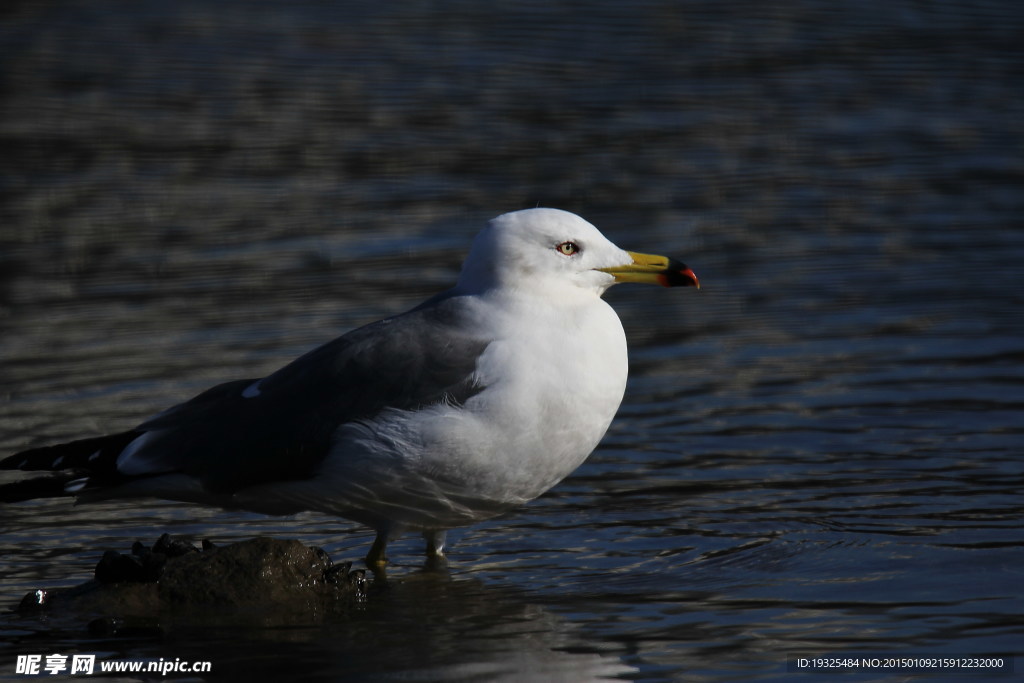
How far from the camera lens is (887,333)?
9195 millimetres

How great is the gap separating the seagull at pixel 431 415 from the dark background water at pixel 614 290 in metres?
0.40

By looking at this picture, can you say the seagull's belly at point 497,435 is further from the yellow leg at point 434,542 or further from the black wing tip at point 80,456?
the black wing tip at point 80,456

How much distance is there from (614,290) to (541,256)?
169 inches

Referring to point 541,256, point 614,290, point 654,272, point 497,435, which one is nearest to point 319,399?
point 497,435

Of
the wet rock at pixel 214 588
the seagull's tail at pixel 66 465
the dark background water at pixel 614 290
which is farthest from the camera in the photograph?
the seagull's tail at pixel 66 465

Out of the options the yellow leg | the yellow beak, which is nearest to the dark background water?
the yellow leg

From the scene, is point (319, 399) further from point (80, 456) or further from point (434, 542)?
point (80, 456)

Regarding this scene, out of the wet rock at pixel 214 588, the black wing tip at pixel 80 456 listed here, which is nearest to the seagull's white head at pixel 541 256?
the wet rock at pixel 214 588

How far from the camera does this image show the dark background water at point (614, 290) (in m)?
5.84

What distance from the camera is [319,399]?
20.2 ft

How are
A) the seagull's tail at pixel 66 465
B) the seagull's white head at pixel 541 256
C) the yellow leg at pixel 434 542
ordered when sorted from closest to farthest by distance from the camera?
the seagull's white head at pixel 541 256 < the seagull's tail at pixel 66 465 < the yellow leg at pixel 434 542

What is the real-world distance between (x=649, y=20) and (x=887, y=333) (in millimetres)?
9183

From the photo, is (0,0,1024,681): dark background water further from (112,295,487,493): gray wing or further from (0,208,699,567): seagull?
(112,295,487,493): gray wing

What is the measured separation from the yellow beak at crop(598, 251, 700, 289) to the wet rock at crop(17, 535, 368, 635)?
1.42m
